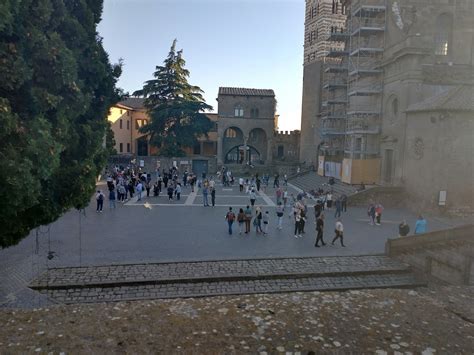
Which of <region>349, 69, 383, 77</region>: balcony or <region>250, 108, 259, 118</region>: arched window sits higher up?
<region>349, 69, 383, 77</region>: balcony

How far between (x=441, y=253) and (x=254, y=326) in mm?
8236

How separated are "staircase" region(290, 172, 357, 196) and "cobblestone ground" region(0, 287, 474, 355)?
18.1 meters

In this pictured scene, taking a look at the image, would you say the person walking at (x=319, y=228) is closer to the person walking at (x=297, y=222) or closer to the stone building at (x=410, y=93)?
the person walking at (x=297, y=222)

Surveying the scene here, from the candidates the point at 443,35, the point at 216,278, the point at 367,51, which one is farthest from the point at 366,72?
the point at 216,278

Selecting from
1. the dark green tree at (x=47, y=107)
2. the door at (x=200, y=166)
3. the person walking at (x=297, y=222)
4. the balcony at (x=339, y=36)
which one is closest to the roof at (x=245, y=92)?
the door at (x=200, y=166)

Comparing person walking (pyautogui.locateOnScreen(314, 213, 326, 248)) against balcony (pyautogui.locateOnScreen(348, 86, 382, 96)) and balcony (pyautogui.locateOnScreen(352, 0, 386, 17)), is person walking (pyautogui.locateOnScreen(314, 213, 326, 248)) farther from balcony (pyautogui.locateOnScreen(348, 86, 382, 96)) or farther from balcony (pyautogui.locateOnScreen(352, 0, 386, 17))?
balcony (pyautogui.locateOnScreen(352, 0, 386, 17))

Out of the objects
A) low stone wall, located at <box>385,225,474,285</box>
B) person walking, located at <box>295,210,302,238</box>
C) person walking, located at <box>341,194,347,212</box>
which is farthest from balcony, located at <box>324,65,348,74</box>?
low stone wall, located at <box>385,225,474,285</box>

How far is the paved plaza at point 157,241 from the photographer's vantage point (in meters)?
12.6

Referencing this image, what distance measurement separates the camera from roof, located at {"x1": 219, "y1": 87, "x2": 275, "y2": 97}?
1925 inches

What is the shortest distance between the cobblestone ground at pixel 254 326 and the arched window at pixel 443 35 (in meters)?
23.7

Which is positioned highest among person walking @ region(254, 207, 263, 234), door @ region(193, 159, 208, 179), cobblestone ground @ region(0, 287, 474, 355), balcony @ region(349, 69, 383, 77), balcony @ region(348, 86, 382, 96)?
balcony @ region(349, 69, 383, 77)

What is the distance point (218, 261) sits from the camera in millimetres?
12961

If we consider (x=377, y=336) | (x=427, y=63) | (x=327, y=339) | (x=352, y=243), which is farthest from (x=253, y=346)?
(x=427, y=63)

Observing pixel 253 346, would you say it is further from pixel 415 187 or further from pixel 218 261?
pixel 415 187
